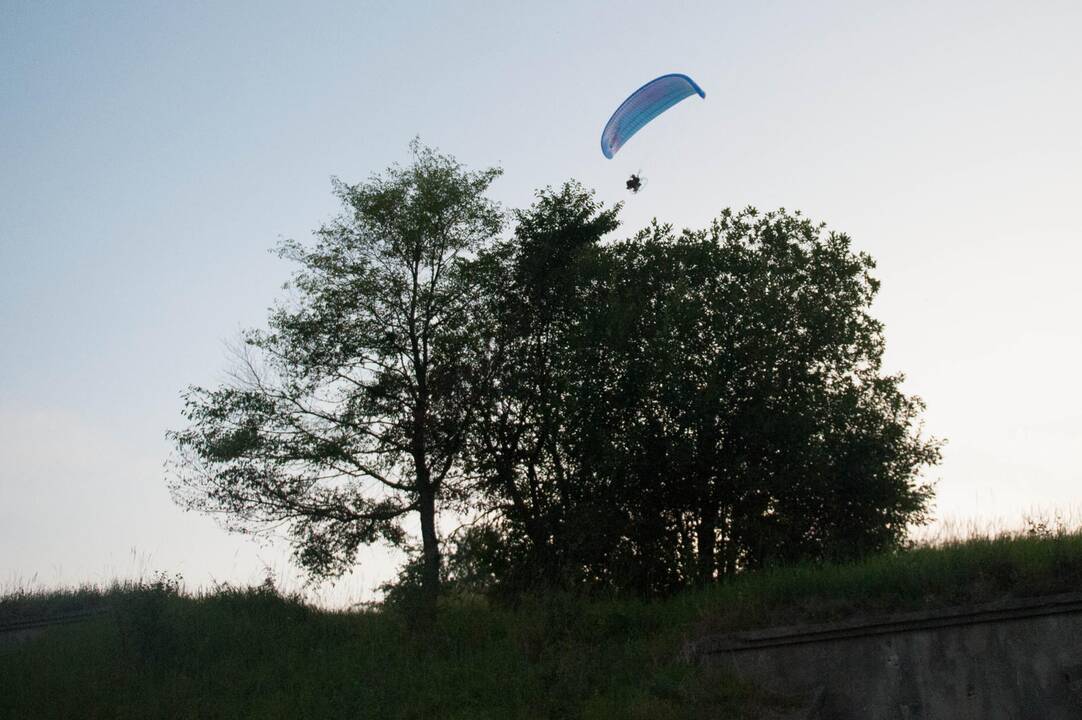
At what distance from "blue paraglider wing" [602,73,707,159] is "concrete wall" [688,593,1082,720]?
12.2 m

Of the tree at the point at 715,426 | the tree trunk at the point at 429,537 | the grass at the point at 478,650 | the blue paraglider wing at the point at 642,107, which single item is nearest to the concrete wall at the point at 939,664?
the grass at the point at 478,650

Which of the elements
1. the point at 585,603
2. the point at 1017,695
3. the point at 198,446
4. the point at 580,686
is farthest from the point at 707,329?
the point at 198,446

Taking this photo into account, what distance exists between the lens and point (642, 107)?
2430cm

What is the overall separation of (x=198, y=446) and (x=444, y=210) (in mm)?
8448

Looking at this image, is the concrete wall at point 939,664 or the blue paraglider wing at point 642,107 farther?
the blue paraglider wing at point 642,107

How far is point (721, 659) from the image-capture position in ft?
56.0

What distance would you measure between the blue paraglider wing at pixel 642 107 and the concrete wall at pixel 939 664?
1216cm

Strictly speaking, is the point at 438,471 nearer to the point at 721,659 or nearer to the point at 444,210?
the point at 444,210

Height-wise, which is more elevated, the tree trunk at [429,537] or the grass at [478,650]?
the tree trunk at [429,537]

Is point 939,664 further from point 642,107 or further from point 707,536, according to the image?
point 642,107

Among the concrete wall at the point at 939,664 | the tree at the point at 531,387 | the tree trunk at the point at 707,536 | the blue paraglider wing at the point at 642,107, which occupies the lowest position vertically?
the concrete wall at the point at 939,664

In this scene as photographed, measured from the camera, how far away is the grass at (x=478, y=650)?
16234mm

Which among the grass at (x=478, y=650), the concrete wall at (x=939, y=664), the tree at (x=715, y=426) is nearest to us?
the concrete wall at (x=939, y=664)

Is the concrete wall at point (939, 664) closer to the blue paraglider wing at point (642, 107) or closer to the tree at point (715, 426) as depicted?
the tree at point (715, 426)
